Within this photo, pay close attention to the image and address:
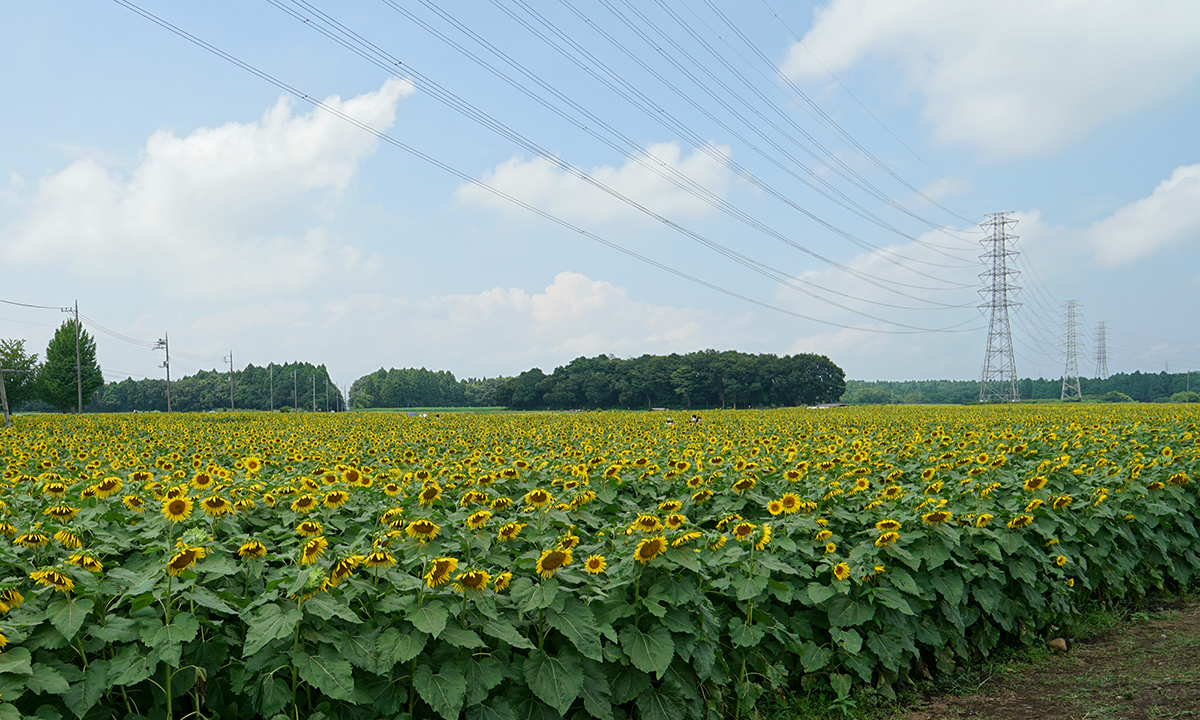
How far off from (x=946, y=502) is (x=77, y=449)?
10.8m

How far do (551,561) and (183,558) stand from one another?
1668 mm

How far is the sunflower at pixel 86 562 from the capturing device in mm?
3199

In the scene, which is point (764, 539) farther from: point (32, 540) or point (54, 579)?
point (32, 540)

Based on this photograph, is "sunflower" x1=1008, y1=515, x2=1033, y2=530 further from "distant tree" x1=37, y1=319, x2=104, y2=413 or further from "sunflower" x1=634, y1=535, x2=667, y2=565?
"distant tree" x1=37, y1=319, x2=104, y2=413

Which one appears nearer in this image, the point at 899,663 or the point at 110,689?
the point at 110,689

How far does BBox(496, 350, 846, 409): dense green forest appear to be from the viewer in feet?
333

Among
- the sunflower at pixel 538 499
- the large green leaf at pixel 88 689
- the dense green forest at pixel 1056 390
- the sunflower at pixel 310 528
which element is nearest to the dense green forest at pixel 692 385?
the dense green forest at pixel 1056 390

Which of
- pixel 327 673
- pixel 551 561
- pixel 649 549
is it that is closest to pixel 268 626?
pixel 327 673

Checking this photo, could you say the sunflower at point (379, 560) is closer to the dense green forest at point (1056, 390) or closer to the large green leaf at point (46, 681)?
the large green leaf at point (46, 681)

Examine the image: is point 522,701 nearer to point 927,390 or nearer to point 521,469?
point 521,469

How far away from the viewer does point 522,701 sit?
3.29 m

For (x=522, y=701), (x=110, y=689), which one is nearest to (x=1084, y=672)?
(x=522, y=701)

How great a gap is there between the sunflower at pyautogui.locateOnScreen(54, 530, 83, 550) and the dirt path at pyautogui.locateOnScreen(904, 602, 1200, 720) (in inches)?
201

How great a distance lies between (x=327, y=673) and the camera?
290 centimetres
